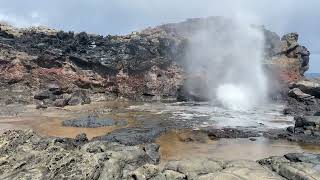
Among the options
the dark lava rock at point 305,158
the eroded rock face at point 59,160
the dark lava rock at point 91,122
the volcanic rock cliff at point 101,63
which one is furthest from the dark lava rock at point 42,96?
the dark lava rock at point 305,158

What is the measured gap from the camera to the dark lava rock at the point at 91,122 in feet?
83.6

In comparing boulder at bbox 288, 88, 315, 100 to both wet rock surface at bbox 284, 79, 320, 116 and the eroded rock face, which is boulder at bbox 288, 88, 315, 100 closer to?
wet rock surface at bbox 284, 79, 320, 116

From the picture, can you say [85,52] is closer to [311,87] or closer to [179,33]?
[179,33]

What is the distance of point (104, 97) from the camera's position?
→ 3884 centimetres

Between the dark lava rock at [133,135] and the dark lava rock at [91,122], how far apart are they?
2.10 metres

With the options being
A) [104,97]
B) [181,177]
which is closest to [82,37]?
[104,97]

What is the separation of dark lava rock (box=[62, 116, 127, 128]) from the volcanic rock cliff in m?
7.55

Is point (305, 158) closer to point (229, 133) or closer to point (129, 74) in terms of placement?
point (229, 133)

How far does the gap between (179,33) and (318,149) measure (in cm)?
2645

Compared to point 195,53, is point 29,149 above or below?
below

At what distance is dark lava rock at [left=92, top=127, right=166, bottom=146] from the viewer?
20656mm

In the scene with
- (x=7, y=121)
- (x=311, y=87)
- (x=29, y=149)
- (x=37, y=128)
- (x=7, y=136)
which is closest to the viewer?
(x=29, y=149)

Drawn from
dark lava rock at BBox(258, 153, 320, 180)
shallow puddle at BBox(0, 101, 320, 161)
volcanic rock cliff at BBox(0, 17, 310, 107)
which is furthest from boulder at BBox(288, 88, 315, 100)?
dark lava rock at BBox(258, 153, 320, 180)

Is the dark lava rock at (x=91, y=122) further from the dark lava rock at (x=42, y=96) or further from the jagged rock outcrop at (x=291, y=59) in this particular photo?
the jagged rock outcrop at (x=291, y=59)
